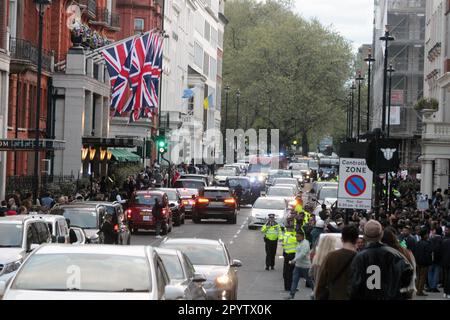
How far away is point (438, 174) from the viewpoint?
53.7 metres

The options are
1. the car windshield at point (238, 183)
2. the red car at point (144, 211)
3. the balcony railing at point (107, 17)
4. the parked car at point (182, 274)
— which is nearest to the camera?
the parked car at point (182, 274)

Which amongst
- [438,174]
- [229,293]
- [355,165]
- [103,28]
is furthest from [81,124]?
[229,293]

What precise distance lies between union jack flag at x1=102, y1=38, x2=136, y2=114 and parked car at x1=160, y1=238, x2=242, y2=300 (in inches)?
1181

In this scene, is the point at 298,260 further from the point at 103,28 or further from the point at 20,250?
the point at 103,28

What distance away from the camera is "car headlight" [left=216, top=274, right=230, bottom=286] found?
66.4 feet

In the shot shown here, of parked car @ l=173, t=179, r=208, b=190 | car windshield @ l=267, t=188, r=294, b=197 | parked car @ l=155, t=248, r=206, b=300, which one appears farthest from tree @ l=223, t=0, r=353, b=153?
parked car @ l=155, t=248, r=206, b=300

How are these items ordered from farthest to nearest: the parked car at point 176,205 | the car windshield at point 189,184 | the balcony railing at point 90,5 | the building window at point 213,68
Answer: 1. the building window at point 213,68
2. the balcony railing at point 90,5
3. the car windshield at point 189,184
4. the parked car at point 176,205

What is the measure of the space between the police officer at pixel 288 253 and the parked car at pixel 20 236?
Answer: 200 inches

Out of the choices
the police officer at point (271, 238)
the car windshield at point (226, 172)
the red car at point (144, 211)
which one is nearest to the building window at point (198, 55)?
the car windshield at point (226, 172)

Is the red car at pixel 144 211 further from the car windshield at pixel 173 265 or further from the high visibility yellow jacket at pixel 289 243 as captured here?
the car windshield at pixel 173 265

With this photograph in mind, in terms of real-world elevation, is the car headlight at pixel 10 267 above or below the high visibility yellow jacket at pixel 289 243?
below

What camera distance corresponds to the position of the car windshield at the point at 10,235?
2331 centimetres

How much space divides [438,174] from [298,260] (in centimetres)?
3029

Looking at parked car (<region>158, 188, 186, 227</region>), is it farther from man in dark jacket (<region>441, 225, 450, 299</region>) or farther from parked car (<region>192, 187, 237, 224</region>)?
man in dark jacket (<region>441, 225, 450, 299</region>)
